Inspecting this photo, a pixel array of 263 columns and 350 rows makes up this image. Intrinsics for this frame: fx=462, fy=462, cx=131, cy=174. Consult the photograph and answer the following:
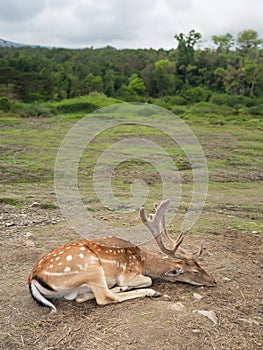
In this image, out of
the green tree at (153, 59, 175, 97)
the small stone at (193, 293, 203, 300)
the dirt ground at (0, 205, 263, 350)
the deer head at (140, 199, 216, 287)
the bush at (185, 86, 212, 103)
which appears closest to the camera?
the dirt ground at (0, 205, 263, 350)

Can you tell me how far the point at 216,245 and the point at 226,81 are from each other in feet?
159

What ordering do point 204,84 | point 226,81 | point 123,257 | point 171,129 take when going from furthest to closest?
point 204,84 → point 226,81 → point 171,129 → point 123,257

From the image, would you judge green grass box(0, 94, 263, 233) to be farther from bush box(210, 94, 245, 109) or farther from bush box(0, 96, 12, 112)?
bush box(210, 94, 245, 109)

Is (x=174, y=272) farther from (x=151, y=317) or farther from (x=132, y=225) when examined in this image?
(x=132, y=225)

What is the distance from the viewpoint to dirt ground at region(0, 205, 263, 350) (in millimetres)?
3930

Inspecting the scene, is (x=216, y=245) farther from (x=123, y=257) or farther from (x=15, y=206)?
(x=15, y=206)

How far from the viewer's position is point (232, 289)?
16.3ft

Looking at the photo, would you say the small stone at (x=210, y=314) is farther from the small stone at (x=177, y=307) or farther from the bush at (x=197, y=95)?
the bush at (x=197, y=95)

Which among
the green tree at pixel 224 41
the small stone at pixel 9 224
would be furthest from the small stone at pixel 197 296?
the green tree at pixel 224 41

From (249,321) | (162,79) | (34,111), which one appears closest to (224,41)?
(162,79)

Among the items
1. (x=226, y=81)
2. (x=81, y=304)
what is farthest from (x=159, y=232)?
(x=226, y=81)

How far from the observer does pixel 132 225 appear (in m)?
7.43

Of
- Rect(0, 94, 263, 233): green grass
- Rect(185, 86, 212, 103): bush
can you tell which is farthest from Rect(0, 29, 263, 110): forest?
Rect(0, 94, 263, 233): green grass

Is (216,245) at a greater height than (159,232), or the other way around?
(159,232)
